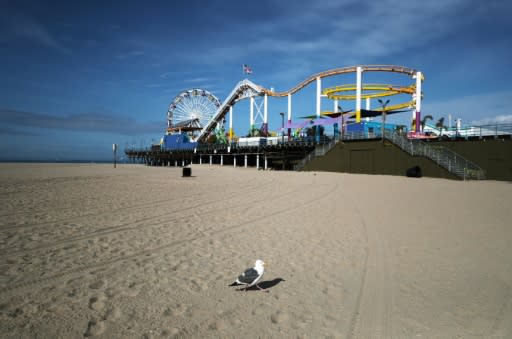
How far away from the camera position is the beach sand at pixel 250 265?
136 inches

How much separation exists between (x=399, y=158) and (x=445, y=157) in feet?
12.0

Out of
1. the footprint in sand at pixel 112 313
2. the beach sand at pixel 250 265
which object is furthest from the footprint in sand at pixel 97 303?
the footprint in sand at pixel 112 313

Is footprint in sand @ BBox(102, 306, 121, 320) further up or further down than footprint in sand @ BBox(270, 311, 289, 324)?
further up

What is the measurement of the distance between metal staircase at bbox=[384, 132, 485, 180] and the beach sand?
15.8m

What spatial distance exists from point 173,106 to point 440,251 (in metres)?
79.7

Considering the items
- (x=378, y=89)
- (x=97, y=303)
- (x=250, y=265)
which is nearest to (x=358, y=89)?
(x=378, y=89)

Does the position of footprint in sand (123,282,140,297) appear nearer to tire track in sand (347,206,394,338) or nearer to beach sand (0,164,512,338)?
beach sand (0,164,512,338)

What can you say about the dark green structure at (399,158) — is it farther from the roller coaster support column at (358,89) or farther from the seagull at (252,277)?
the seagull at (252,277)

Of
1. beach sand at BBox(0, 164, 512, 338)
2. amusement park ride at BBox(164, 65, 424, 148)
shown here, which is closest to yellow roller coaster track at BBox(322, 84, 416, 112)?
amusement park ride at BBox(164, 65, 424, 148)

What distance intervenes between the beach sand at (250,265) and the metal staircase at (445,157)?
1579 cm

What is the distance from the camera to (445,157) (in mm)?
24734

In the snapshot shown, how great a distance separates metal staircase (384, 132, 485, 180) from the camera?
23.3 metres

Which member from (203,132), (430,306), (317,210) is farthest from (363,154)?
(203,132)

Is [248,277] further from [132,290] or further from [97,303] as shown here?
[97,303]
